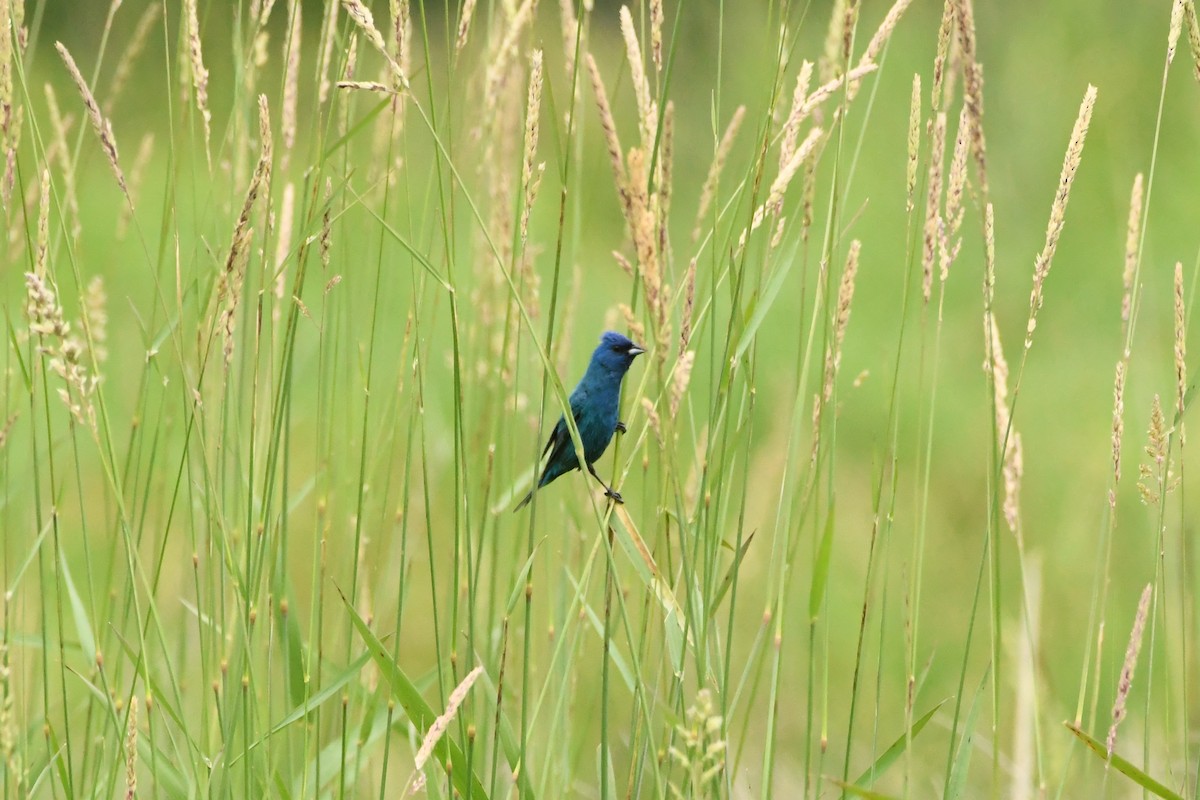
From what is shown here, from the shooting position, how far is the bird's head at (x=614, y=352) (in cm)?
203

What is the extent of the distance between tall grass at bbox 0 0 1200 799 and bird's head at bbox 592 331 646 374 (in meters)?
0.05

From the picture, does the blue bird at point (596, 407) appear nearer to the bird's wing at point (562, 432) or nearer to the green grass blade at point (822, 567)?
the bird's wing at point (562, 432)

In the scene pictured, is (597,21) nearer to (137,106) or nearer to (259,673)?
(137,106)

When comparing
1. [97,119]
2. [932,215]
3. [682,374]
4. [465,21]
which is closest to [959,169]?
[932,215]

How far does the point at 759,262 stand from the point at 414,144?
446 cm

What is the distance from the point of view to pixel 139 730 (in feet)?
4.61

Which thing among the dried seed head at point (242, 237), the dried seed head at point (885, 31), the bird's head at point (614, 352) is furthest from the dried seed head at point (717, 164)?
the bird's head at point (614, 352)

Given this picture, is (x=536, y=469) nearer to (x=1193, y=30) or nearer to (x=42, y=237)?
(x=42, y=237)

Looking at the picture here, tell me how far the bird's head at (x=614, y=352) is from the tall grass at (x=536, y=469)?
5 centimetres

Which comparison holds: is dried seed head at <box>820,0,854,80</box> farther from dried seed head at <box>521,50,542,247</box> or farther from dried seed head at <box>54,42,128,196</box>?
dried seed head at <box>54,42,128,196</box>

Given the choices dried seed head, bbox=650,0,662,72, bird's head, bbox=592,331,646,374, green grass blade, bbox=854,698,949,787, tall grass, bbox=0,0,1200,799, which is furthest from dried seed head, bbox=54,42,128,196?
bird's head, bbox=592,331,646,374

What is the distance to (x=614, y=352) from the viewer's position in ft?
6.82

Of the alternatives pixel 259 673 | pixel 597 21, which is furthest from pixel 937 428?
pixel 259 673

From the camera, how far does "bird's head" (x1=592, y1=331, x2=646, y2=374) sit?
79.9 inches
